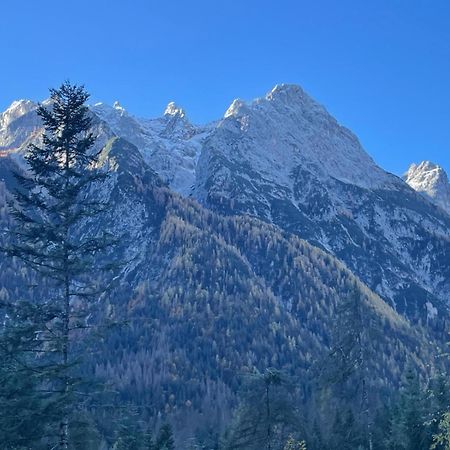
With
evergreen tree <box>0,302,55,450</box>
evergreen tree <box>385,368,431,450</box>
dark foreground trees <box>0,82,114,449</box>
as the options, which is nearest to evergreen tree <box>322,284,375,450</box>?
evergreen tree <box>385,368,431,450</box>

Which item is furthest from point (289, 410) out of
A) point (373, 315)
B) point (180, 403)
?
point (180, 403)

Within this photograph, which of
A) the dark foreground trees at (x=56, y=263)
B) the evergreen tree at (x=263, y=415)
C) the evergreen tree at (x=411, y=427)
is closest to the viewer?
the dark foreground trees at (x=56, y=263)

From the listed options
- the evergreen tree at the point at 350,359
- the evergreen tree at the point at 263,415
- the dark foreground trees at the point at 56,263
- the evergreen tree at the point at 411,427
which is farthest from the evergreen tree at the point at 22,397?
the evergreen tree at the point at 350,359

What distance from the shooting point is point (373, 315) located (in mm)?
58031

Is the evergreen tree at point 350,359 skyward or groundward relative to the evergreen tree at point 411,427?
skyward

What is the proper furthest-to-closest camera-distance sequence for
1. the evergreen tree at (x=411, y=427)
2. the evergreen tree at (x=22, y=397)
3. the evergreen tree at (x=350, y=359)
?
the evergreen tree at (x=350, y=359) < the evergreen tree at (x=411, y=427) < the evergreen tree at (x=22, y=397)

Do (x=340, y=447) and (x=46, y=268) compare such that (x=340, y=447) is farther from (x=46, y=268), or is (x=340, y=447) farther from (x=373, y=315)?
(x=46, y=268)

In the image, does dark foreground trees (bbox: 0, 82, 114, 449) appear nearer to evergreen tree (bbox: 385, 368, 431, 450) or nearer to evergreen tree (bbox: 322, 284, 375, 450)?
evergreen tree (bbox: 322, 284, 375, 450)

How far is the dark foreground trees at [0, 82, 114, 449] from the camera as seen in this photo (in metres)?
23.9

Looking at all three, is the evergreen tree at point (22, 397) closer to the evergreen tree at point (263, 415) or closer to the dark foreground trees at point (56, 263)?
the dark foreground trees at point (56, 263)

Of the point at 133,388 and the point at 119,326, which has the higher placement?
the point at 133,388

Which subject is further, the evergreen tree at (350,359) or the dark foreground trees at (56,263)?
the evergreen tree at (350,359)

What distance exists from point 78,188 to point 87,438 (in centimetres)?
1056

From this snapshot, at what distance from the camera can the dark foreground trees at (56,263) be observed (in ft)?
78.3
